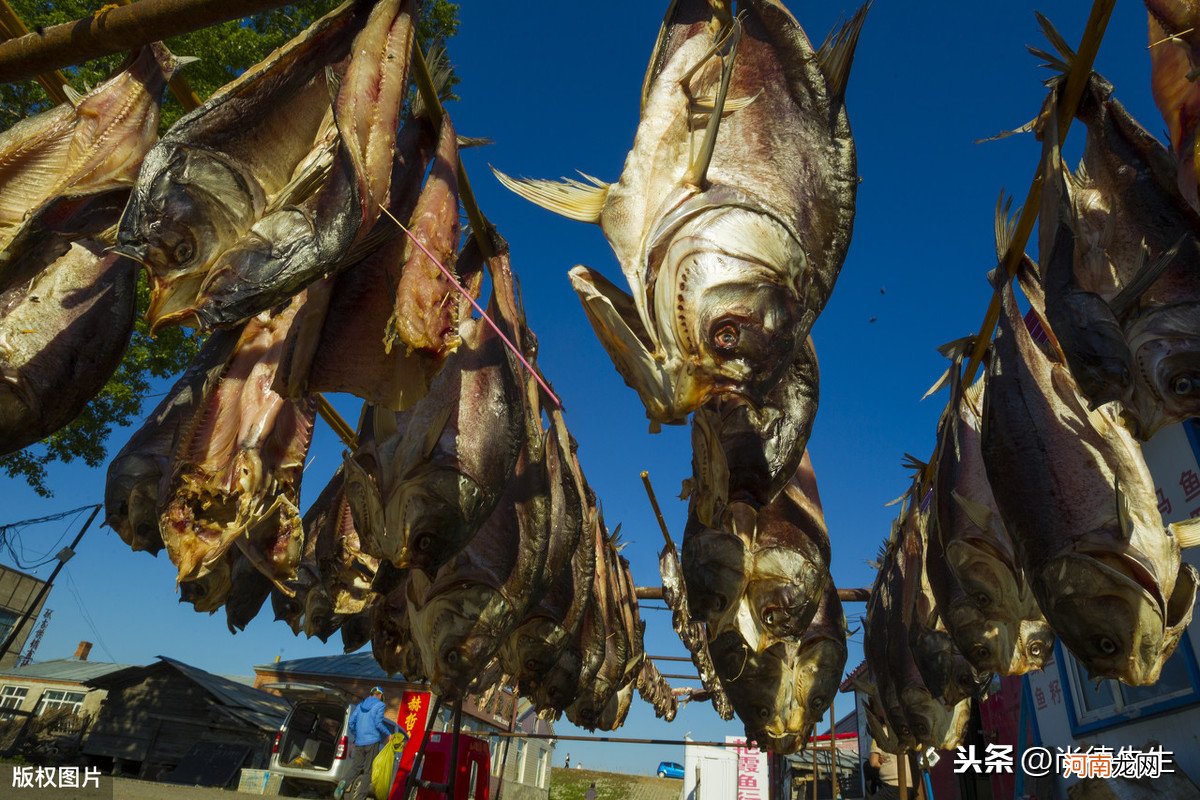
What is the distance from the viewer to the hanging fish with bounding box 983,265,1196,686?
8.25ft

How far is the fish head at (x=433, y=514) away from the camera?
2.57 m

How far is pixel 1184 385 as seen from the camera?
2.01 m

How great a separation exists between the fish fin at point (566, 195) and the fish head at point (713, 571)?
1.79m

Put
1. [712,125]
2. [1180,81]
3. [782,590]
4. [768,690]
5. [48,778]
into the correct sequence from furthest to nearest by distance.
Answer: [48,778] < [768,690] < [782,590] < [1180,81] < [712,125]

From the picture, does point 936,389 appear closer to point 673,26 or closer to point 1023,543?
point 1023,543

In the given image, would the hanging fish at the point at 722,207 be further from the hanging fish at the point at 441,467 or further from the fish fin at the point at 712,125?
the hanging fish at the point at 441,467

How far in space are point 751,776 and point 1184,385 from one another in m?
15.0

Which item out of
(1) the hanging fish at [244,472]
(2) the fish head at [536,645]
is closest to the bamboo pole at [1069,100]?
(2) the fish head at [536,645]

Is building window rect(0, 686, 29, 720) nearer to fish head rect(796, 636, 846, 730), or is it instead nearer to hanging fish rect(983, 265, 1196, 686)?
fish head rect(796, 636, 846, 730)

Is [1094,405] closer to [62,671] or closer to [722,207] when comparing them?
[722,207]

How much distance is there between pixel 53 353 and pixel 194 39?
865 cm

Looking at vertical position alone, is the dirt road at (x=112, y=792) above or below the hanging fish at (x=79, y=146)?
Answer: below

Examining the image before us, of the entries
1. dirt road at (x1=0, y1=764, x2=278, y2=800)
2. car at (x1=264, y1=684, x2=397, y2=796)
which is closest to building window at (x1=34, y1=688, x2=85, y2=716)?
car at (x1=264, y1=684, x2=397, y2=796)

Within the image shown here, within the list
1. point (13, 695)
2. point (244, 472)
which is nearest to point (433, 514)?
point (244, 472)
